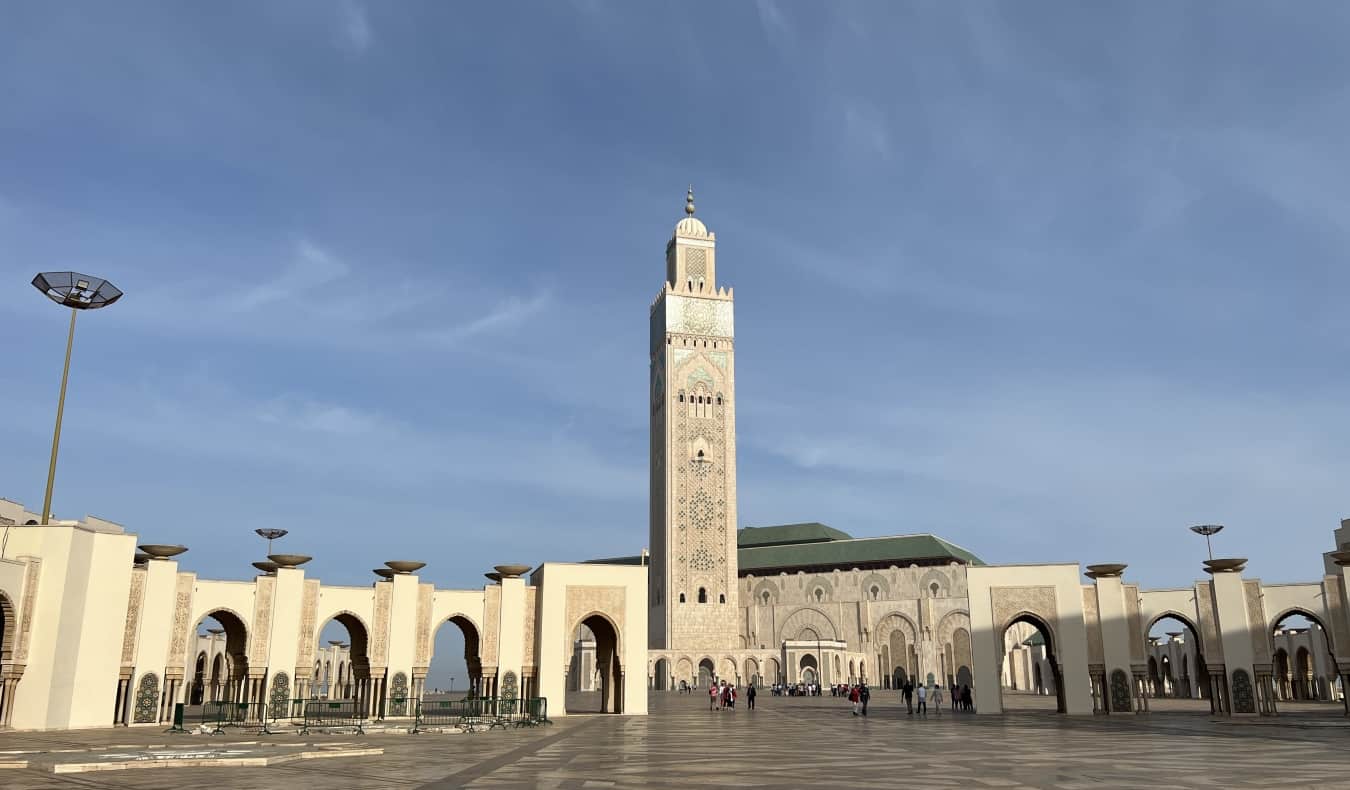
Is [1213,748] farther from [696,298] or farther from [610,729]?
[696,298]

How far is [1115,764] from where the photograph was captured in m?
11.5

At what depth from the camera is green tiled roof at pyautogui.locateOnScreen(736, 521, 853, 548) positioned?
2672 inches

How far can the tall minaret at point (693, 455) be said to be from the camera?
56.8m

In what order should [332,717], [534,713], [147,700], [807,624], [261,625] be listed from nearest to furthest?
[147,700] → [534,713] → [332,717] → [261,625] → [807,624]

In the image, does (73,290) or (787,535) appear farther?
(787,535)

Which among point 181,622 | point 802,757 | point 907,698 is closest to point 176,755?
point 802,757

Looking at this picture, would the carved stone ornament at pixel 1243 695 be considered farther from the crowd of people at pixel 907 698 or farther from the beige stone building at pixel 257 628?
the beige stone building at pixel 257 628

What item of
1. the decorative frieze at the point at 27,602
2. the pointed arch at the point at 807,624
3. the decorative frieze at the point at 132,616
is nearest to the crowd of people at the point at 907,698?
the decorative frieze at the point at 132,616

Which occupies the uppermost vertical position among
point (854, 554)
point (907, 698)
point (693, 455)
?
point (693, 455)

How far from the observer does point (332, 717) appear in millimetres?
23031

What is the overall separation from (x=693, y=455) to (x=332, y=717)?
124ft

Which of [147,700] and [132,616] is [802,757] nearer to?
[147,700]

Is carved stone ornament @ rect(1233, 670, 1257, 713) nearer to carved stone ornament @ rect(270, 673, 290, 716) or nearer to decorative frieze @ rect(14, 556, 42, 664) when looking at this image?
carved stone ornament @ rect(270, 673, 290, 716)

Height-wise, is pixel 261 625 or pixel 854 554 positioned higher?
pixel 854 554
